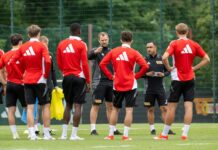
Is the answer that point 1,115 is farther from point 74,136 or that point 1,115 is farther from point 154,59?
point 74,136

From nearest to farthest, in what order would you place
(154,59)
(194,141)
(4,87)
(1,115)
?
(194,141)
(4,87)
(154,59)
(1,115)

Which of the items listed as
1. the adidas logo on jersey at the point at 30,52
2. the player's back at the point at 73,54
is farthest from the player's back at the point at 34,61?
the player's back at the point at 73,54

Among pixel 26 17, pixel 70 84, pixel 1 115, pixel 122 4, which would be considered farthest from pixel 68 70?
pixel 122 4

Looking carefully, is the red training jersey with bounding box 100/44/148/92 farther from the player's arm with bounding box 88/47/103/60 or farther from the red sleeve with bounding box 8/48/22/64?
the player's arm with bounding box 88/47/103/60

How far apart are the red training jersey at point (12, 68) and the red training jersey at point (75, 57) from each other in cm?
140

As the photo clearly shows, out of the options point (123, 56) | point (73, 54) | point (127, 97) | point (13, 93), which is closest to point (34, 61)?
point (73, 54)

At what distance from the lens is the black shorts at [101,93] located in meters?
22.3

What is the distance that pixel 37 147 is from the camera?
1698 cm

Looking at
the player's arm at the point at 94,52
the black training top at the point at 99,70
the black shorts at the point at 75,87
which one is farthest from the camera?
the black training top at the point at 99,70

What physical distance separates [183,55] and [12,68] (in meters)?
3.77

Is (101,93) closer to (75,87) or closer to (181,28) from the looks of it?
(75,87)

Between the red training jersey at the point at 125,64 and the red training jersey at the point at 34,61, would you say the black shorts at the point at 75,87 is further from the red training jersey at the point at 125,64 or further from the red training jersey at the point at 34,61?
the red training jersey at the point at 125,64

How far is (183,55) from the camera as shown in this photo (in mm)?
19078

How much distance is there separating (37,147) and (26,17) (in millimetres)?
20379
